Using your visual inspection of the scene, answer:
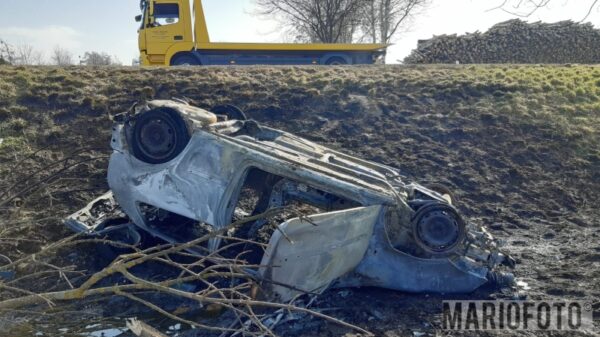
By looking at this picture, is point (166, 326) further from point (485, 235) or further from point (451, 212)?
point (485, 235)

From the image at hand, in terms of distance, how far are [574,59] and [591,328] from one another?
1685 centimetres

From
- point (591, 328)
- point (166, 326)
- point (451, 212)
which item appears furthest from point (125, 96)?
point (591, 328)

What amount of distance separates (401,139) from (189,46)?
30.0 feet

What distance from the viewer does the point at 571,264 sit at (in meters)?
5.21

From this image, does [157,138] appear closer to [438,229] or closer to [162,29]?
[438,229]

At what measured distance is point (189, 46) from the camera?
1605cm

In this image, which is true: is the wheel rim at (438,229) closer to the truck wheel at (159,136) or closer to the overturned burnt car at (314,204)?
the overturned burnt car at (314,204)

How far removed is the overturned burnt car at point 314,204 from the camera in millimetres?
4004

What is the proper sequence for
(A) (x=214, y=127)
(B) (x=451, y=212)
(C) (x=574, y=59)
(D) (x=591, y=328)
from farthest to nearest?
(C) (x=574, y=59) < (A) (x=214, y=127) < (B) (x=451, y=212) < (D) (x=591, y=328)

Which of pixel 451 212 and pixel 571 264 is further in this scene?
pixel 571 264

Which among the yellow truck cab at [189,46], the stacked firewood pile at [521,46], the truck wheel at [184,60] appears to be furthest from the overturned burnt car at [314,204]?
the stacked firewood pile at [521,46]

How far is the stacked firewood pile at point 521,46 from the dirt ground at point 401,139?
5499mm

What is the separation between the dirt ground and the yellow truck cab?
4.11 meters

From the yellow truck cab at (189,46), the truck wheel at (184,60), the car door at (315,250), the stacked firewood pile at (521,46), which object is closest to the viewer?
the car door at (315,250)
